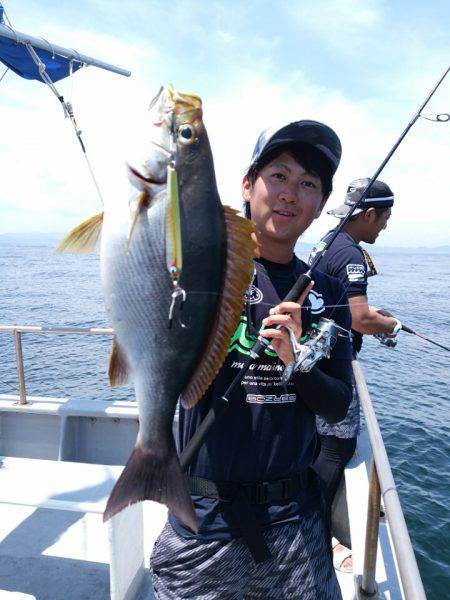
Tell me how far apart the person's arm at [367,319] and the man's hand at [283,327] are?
235 cm

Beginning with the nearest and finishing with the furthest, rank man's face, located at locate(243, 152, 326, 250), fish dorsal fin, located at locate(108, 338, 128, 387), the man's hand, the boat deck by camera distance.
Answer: fish dorsal fin, located at locate(108, 338, 128, 387) < the man's hand < man's face, located at locate(243, 152, 326, 250) < the boat deck

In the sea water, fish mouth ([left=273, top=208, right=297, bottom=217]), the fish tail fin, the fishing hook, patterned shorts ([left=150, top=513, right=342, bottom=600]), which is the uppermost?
fish mouth ([left=273, top=208, right=297, bottom=217])

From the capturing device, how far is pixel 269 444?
1.89 m

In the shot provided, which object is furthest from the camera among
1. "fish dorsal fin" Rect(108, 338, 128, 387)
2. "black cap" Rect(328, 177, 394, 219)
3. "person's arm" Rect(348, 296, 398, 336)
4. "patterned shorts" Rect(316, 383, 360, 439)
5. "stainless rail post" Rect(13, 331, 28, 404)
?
"stainless rail post" Rect(13, 331, 28, 404)

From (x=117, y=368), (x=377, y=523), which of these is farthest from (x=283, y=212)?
(x=377, y=523)

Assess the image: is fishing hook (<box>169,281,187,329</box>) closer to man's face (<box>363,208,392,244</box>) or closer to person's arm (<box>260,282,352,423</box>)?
person's arm (<box>260,282,352,423</box>)

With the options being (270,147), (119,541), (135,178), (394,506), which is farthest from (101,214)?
(119,541)

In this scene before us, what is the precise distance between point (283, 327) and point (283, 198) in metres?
0.59

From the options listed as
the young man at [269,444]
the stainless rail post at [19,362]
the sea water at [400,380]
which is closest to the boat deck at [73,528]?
the stainless rail post at [19,362]

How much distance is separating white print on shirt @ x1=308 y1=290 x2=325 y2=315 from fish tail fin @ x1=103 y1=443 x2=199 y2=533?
0.94 m

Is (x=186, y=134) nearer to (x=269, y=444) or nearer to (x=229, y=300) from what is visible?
(x=229, y=300)

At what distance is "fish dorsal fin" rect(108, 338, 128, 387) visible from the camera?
1634mm

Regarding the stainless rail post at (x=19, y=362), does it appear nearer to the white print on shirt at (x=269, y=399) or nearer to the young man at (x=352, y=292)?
the young man at (x=352, y=292)

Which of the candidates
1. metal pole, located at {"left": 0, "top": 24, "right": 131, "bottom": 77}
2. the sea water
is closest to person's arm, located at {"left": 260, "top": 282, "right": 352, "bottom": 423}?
the sea water
